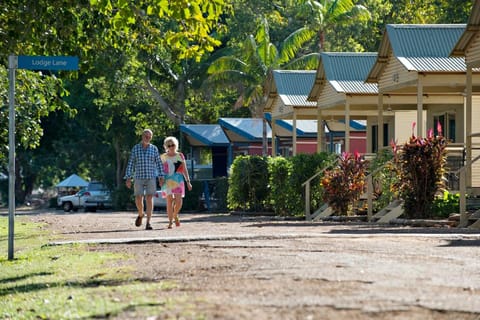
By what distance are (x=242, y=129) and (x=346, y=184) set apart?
69.8 feet

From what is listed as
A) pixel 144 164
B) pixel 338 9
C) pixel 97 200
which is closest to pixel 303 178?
pixel 144 164

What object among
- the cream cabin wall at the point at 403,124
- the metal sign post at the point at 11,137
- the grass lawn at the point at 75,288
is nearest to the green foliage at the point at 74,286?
the grass lawn at the point at 75,288

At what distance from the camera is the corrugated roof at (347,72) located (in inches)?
1298

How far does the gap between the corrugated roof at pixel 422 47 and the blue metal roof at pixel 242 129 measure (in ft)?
59.4

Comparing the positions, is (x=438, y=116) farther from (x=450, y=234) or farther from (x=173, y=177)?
(x=450, y=234)

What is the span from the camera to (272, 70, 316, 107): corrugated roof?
3809 centimetres

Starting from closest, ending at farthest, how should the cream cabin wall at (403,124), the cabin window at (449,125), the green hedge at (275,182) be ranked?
the green hedge at (275,182), the cabin window at (449,125), the cream cabin wall at (403,124)

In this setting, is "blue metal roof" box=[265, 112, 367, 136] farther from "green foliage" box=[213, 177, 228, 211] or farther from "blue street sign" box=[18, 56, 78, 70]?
"blue street sign" box=[18, 56, 78, 70]

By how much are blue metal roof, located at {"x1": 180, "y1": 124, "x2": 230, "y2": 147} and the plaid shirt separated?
27.2 metres

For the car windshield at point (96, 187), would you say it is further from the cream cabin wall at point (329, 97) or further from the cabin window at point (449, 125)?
the cabin window at point (449, 125)

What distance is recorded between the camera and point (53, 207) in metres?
66.2

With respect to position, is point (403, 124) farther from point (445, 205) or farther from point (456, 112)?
point (445, 205)

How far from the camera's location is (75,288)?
438 inches

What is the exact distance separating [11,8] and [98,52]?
7.55ft
